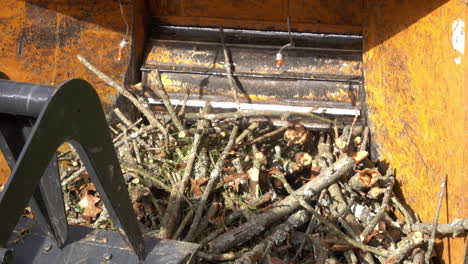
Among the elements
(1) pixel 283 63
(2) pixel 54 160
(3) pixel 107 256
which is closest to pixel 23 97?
(2) pixel 54 160

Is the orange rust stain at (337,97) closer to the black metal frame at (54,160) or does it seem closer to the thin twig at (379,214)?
the thin twig at (379,214)

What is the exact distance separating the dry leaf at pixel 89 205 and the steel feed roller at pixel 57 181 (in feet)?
2.26

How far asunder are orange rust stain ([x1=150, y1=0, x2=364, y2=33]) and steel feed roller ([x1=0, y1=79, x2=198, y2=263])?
6.05ft

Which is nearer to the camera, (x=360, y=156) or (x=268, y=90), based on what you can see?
(x=360, y=156)

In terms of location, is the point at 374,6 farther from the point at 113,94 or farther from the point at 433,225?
the point at 113,94

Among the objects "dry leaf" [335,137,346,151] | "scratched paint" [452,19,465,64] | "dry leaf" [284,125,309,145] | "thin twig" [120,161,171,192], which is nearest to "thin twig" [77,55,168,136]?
"thin twig" [120,161,171,192]

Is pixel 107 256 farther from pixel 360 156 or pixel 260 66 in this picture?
pixel 260 66

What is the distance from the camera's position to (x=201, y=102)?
137 inches

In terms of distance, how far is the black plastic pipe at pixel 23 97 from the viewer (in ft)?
5.27

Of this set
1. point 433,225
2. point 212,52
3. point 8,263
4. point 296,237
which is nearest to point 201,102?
point 212,52

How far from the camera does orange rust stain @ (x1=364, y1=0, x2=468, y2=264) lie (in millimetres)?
2490

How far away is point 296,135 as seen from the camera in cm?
329

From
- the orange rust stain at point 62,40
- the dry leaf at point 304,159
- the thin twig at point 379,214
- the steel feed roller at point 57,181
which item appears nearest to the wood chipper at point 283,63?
the orange rust stain at point 62,40

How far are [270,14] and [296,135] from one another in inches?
33.1
